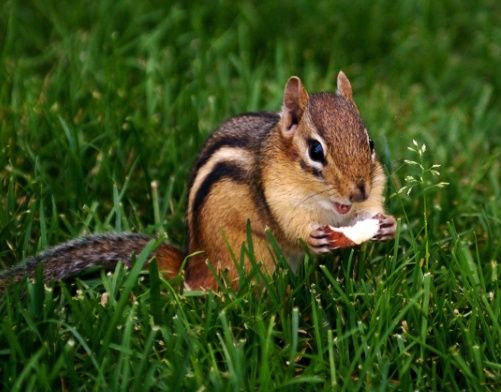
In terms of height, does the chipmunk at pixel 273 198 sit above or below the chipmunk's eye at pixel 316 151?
below

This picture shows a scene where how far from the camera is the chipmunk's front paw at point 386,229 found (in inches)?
136

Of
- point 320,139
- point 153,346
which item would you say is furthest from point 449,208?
point 153,346

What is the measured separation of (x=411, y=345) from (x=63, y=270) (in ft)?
4.14

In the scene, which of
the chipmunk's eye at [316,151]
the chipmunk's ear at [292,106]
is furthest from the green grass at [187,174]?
the chipmunk's ear at [292,106]

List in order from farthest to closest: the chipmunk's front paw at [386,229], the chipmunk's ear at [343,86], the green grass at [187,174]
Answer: the chipmunk's ear at [343,86], the chipmunk's front paw at [386,229], the green grass at [187,174]

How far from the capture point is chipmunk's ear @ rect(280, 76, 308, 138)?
355 centimetres

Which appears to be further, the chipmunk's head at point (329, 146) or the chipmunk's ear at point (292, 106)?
the chipmunk's ear at point (292, 106)

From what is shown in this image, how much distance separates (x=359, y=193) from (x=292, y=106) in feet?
1.55

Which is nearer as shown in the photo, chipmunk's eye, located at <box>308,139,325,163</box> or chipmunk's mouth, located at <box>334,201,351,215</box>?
chipmunk's eye, located at <box>308,139,325,163</box>

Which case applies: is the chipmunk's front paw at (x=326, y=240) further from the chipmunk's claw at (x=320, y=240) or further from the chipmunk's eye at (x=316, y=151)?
the chipmunk's eye at (x=316, y=151)

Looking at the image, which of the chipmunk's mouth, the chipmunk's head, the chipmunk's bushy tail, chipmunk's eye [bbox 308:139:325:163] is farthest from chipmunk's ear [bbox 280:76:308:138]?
the chipmunk's bushy tail

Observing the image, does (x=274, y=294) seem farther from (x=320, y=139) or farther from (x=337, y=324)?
(x=320, y=139)

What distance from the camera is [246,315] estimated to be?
3.23 metres

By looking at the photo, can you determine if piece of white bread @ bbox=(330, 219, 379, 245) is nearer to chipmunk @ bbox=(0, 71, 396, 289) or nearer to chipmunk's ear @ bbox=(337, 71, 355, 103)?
chipmunk @ bbox=(0, 71, 396, 289)
